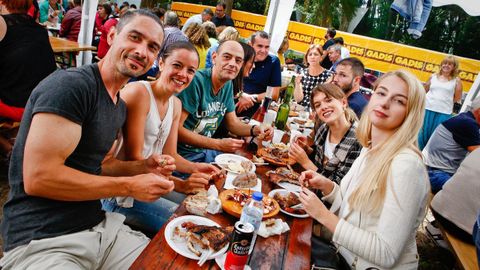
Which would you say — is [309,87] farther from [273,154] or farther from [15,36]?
[15,36]

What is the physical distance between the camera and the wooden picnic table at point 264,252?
1279 millimetres

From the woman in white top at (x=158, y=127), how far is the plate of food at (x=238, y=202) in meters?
0.18

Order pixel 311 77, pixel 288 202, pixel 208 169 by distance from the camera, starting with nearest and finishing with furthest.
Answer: pixel 288 202 < pixel 208 169 < pixel 311 77

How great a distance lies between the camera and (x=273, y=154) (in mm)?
2811

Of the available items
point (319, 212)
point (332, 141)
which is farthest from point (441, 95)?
point (319, 212)

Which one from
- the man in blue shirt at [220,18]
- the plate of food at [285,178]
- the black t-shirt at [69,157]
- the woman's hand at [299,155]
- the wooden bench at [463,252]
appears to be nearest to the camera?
the black t-shirt at [69,157]

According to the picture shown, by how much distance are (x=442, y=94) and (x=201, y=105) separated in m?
6.58

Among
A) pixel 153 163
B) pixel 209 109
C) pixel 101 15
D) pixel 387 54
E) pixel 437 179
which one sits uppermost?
pixel 387 54

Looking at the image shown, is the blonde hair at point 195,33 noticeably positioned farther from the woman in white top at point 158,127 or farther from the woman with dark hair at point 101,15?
the woman with dark hair at point 101,15

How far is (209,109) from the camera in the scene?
3.05m

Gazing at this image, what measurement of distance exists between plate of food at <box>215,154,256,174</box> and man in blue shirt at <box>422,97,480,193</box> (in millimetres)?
3014

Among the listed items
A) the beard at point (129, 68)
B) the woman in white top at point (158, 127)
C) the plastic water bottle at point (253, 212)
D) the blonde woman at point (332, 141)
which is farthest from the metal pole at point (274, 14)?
the plastic water bottle at point (253, 212)

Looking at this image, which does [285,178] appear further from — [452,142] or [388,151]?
[452,142]

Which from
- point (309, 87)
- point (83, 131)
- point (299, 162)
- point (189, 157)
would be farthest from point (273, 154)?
point (309, 87)
